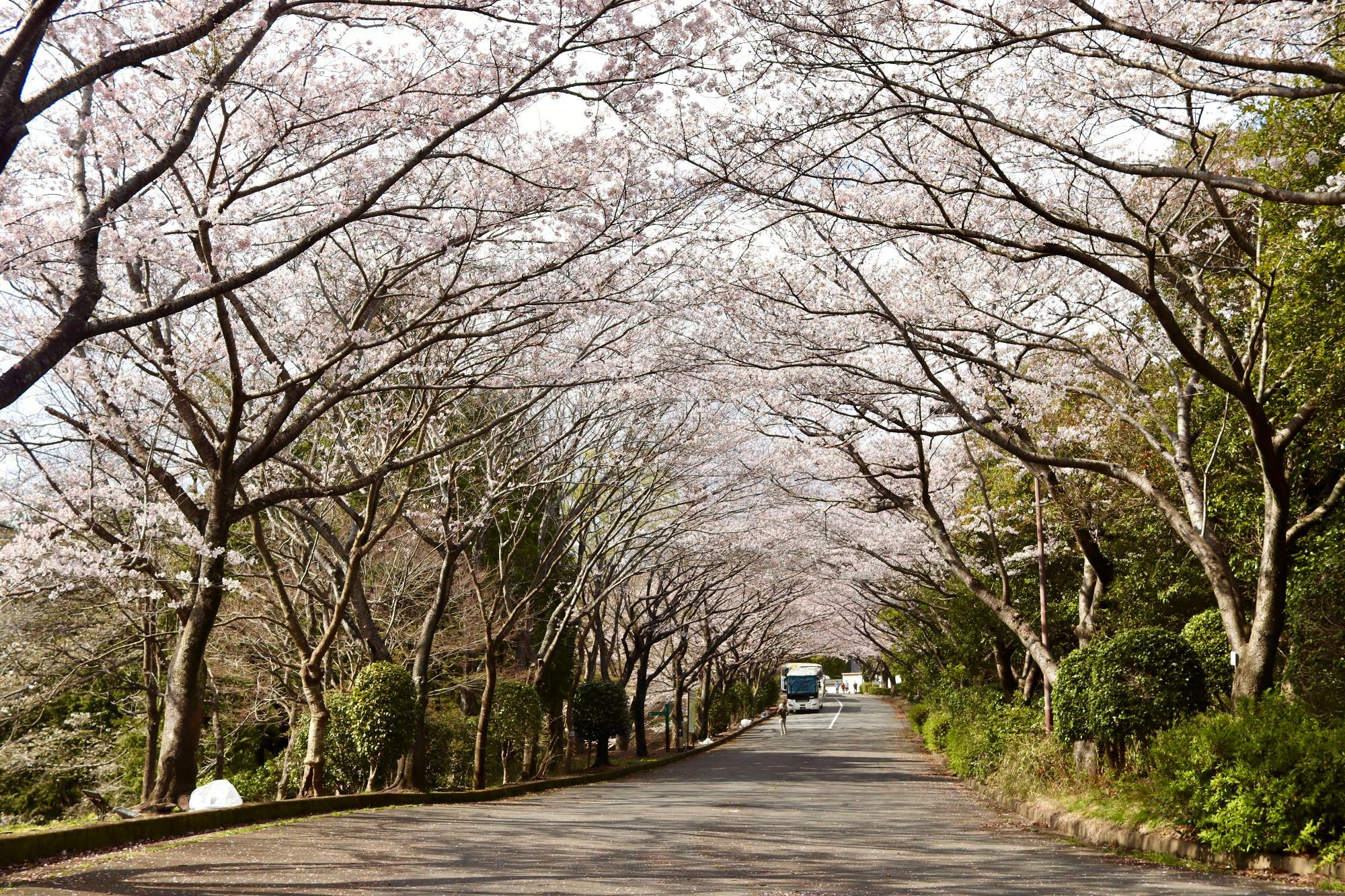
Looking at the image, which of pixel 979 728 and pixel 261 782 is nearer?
pixel 979 728

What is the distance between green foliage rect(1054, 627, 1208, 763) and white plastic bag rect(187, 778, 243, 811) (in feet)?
A: 31.0

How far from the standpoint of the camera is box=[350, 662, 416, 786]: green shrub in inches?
585

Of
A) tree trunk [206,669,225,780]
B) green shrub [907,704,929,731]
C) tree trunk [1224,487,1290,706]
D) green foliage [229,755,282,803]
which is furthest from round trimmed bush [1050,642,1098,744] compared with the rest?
green shrub [907,704,929,731]

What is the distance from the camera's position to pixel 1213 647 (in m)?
15.8

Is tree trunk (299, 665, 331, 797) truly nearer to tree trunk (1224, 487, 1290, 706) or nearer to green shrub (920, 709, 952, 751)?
tree trunk (1224, 487, 1290, 706)

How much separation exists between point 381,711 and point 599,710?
36.9 feet

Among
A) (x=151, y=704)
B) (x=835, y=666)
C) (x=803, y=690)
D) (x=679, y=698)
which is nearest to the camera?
(x=151, y=704)

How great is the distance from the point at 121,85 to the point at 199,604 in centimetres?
485

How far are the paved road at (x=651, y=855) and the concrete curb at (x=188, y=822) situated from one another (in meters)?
0.46

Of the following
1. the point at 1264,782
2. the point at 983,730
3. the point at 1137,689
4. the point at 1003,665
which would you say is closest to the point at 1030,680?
the point at 1003,665

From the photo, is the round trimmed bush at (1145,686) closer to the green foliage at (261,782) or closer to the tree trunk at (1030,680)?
the tree trunk at (1030,680)

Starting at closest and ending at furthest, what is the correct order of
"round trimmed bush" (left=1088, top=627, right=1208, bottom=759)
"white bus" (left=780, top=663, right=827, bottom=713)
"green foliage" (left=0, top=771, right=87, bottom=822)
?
"round trimmed bush" (left=1088, top=627, right=1208, bottom=759) < "green foliage" (left=0, top=771, right=87, bottom=822) < "white bus" (left=780, top=663, right=827, bottom=713)

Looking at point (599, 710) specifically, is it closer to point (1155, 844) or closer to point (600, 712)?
point (600, 712)

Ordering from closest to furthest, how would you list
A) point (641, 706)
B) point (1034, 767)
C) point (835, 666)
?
point (1034, 767), point (641, 706), point (835, 666)
